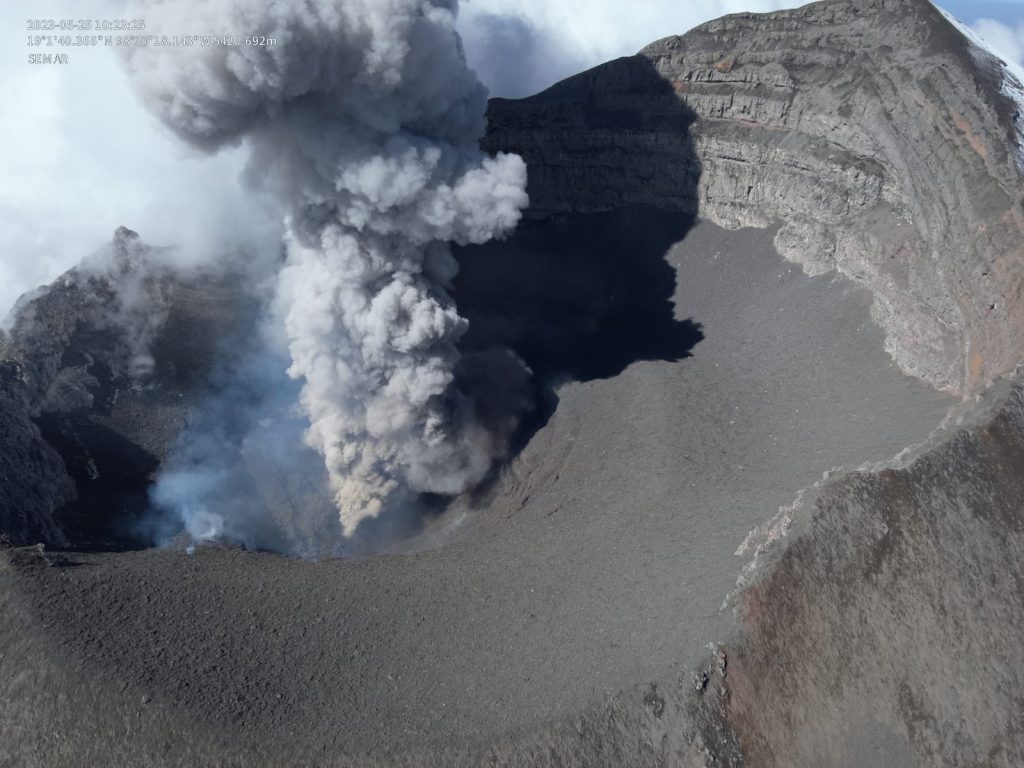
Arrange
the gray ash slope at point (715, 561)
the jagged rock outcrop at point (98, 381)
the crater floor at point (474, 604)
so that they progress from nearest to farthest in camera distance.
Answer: the crater floor at point (474, 604)
the gray ash slope at point (715, 561)
the jagged rock outcrop at point (98, 381)

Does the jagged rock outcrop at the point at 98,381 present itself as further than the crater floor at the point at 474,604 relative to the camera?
Yes

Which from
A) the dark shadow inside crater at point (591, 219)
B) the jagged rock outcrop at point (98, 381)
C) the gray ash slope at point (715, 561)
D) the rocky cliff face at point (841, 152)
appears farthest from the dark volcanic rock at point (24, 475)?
the rocky cliff face at point (841, 152)

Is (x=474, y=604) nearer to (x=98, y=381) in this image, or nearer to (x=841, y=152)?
(x=98, y=381)

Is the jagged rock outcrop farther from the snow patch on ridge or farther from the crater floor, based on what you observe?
the snow patch on ridge

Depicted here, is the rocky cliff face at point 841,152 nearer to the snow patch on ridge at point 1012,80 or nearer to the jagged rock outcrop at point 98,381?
the snow patch on ridge at point 1012,80

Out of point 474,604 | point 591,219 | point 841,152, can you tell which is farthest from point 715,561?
point 591,219

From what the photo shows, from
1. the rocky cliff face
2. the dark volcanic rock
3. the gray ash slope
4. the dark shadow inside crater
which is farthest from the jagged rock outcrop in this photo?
the rocky cliff face
